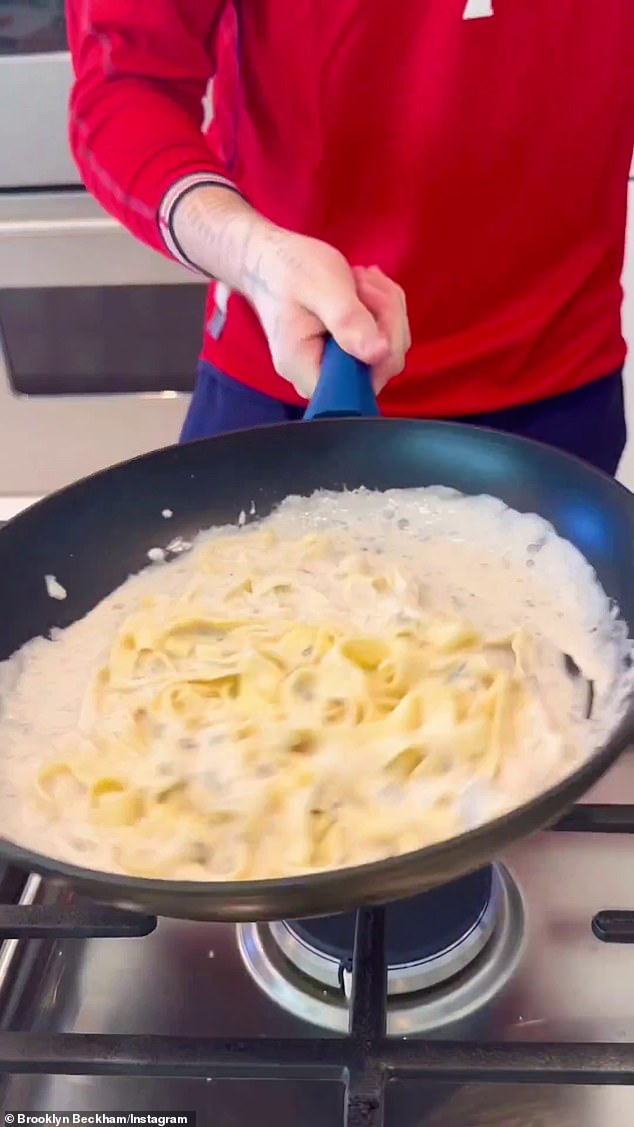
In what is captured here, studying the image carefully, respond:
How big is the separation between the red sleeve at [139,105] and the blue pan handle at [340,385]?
181mm

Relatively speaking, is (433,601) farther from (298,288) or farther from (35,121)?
(35,121)

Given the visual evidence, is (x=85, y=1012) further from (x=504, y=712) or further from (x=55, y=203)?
(x=55, y=203)

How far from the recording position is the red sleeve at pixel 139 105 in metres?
0.75

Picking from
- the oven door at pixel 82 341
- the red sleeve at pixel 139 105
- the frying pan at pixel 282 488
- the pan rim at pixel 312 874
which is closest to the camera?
the pan rim at pixel 312 874

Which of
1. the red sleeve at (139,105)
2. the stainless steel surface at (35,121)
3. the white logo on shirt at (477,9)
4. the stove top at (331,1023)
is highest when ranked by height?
the white logo on shirt at (477,9)

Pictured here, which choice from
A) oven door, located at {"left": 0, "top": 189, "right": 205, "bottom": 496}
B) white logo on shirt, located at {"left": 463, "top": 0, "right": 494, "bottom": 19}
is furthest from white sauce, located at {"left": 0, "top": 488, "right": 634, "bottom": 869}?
oven door, located at {"left": 0, "top": 189, "right": 205, "bottom": 496}

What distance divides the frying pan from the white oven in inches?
26.1

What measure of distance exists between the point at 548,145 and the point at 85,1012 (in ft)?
2.20

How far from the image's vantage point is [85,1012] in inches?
22.5

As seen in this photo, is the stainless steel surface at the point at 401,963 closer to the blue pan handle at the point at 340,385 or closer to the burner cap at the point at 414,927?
the burner cap at the point at 414,927

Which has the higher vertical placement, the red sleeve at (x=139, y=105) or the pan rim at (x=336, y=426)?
the red sleeve at (x=139, y=105)

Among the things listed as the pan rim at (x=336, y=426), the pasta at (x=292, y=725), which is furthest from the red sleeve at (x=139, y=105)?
the pasta at (x=292, y=725)

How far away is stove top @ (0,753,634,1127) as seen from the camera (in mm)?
485

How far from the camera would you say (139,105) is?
0.77m
